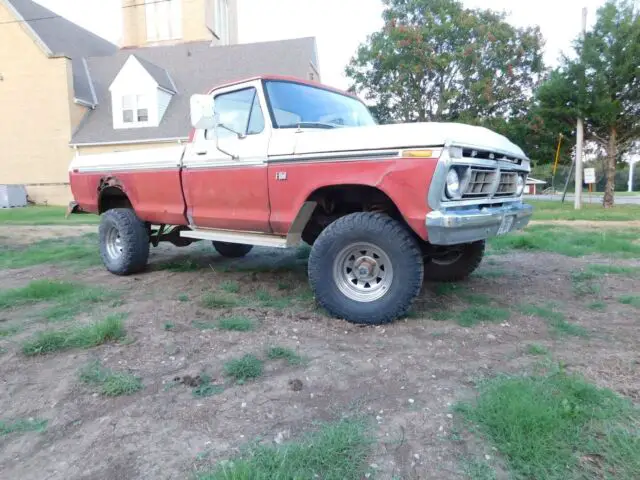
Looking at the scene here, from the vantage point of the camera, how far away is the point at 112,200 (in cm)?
632

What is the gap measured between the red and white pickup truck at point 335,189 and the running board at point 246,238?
1 centimetres

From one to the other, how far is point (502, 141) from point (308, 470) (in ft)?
10.7

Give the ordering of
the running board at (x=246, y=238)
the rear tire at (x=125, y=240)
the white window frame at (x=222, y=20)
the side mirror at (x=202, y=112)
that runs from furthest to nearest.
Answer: the white window frame at (x=222, y=20) < the rear tire at (x=125, y=240) < the running board at (x=246, y=238) < the side mirror at (x=202, y=112)

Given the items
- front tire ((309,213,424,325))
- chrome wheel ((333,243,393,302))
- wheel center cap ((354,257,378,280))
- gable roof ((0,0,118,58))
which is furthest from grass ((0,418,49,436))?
gable roof ((0,0,118,58))

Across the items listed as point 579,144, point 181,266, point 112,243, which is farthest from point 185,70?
point 181,266

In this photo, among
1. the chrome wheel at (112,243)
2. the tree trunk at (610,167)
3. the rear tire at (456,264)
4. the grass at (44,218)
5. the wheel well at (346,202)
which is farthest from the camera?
the tree trunk at (610,167)

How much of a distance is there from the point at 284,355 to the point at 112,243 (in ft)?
12.9

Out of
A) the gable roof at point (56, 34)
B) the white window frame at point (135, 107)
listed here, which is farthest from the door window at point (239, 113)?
the gable roof at point (56, 34)

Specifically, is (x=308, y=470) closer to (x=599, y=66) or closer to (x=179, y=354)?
(x=179, y=354)

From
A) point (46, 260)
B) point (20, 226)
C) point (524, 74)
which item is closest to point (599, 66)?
point (524, 74)

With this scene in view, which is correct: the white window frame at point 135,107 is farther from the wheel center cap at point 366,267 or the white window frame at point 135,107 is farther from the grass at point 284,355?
the grass at point 284,355

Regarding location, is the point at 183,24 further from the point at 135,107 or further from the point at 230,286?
the point at 230,286

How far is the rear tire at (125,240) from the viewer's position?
555 centimetres

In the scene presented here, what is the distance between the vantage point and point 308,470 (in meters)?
1.87
